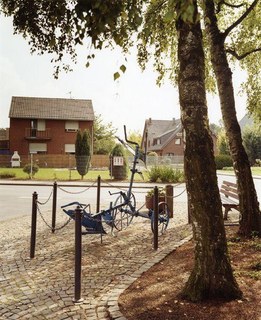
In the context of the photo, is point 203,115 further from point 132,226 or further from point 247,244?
point 132,226

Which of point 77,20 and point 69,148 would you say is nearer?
point 77,20

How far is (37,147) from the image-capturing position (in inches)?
1863

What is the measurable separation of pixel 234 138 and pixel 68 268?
3.96 metres

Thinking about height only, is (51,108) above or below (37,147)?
above

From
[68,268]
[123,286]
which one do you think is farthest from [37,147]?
[123,286]

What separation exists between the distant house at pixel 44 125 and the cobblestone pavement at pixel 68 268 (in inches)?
1538

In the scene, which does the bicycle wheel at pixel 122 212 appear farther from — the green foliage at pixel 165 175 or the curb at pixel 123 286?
the green foliage at pixel 165 175

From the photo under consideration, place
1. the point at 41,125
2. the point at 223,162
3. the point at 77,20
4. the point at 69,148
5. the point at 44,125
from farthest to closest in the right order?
the point at 223,162
the point at 69,148
the point at 44,125
the point at 41,125
the point at 77,20

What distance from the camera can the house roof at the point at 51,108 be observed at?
47.2m

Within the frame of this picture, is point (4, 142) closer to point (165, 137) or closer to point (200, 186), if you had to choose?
point (165, 137)

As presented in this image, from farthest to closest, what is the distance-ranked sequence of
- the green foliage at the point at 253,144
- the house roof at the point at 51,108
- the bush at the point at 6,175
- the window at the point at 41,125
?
the green foliage at the point at 253,144
the window at the point at 41,125
the house roof at the point at 51,108
the bush at the point at 6,175

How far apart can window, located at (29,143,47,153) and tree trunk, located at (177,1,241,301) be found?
4450 cm

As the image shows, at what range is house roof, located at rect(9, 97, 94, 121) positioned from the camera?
47219 mm

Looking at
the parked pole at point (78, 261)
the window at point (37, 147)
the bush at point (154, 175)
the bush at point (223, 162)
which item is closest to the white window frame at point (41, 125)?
the window at point (37, 147)
